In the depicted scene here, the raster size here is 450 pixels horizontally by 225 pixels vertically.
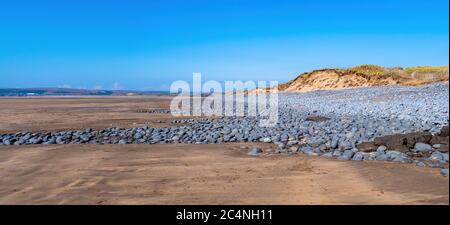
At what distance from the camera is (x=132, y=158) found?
331 inches

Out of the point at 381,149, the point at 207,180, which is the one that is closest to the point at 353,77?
the point at 381,149

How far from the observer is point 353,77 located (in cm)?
4522

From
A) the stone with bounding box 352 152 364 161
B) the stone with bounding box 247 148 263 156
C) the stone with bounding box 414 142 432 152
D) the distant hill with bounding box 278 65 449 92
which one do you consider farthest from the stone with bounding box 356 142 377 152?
the distant hill with bounding box 278 65 449 92

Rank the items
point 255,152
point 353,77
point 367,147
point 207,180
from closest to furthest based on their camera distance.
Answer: point 207,180, point 367,147, point 255,152, point 353,77

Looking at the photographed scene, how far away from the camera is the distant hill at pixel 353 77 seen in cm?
4125

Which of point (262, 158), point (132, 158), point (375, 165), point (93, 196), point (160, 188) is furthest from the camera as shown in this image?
point (132, 158)

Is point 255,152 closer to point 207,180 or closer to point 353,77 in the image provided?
point 207,180

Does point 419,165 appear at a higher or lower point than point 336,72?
lower

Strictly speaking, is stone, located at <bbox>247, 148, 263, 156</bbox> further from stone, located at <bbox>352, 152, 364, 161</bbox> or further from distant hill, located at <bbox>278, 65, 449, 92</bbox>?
distant hill, located at <bbox>278, 65, 449, 92</bbox>

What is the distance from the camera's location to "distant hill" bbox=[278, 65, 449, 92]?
41.2 metres

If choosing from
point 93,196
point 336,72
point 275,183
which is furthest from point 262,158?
point 336,72

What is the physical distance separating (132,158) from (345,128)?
5.59 metres
